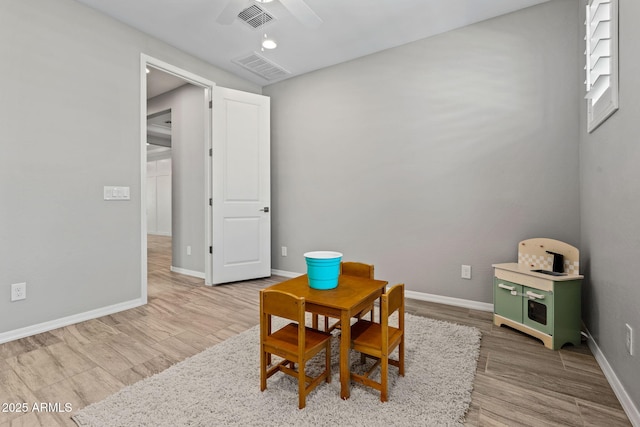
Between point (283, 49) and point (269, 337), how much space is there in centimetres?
298

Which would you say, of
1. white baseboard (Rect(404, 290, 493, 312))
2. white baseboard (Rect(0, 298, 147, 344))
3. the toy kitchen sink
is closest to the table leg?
the toy kitchen sink

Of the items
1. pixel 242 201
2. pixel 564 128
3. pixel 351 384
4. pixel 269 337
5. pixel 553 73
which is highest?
pixel 553 73

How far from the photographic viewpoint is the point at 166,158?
9555mm

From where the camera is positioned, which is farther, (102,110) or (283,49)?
(283,49)

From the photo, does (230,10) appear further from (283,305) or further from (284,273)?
(284,273)

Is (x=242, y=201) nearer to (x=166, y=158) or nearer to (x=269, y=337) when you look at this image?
(x=269, y=337)

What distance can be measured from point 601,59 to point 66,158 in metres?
3.80

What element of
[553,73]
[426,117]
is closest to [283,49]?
[426,117]

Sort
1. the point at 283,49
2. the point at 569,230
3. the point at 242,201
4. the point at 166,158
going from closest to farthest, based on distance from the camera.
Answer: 1. the point at 569,230
2. the point at 283,49
3. the point at 242,201
4. the point at 166,158

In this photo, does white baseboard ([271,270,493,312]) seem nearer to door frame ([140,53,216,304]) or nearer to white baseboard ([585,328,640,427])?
white baseboard ([585,328,640,427])

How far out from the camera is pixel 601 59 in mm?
1699

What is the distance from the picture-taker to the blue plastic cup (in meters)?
1.61

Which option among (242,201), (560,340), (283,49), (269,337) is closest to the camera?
(269,337)

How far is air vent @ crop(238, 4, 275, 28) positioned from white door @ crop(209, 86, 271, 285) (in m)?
1.07
